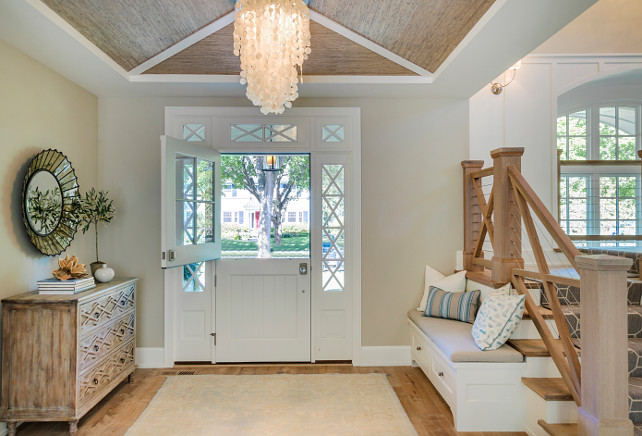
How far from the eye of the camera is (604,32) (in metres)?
4.78

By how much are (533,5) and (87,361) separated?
3801mm

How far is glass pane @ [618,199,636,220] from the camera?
A: 17.7 ft

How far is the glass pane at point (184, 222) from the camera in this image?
357 centimetres

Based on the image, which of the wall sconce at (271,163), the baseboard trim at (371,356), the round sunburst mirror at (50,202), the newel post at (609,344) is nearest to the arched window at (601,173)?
the baseboard trim at (371,356)

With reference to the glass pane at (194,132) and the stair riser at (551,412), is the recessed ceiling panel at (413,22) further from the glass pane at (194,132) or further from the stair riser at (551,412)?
the stair riser at (551,412)

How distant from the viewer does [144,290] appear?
4.01 meters

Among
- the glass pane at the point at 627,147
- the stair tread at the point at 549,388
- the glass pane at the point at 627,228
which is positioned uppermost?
the glass pane at the point at 627,147

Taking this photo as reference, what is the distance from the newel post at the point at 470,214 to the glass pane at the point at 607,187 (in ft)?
8.71

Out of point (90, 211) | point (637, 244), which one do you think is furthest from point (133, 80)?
point (637, 244)

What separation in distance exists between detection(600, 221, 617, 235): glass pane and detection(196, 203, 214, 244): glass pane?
5.14 m

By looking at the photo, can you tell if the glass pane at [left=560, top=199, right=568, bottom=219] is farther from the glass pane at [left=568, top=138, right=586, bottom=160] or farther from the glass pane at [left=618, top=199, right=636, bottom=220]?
the glass pane at [left=618, top=199, right=636, bottom=220]

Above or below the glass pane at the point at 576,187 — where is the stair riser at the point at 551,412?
below

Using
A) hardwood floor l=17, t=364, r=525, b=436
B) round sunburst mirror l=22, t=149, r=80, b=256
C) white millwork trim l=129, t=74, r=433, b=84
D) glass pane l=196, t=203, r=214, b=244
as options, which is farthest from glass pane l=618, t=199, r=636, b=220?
round sunburst mirror l=22, t=149, r=80, b=256

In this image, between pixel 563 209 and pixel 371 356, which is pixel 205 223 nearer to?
pixel 371 356
